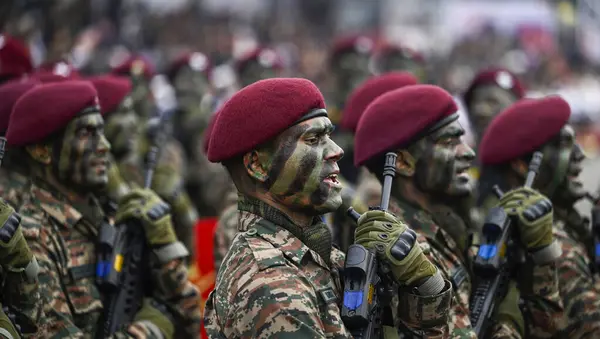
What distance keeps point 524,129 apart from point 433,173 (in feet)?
3.93

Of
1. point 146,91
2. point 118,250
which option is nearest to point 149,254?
point 118,250

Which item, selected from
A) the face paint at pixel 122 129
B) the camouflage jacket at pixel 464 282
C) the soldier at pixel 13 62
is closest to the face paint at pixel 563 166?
the camouflage jacket at pixel 464 282

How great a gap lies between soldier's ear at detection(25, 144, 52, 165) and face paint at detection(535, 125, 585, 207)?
3163 mm

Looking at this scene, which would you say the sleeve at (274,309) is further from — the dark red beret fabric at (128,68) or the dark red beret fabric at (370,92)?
the dark red beret fabric at (128,68)

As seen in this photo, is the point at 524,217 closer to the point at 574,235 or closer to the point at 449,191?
the point at 449,191

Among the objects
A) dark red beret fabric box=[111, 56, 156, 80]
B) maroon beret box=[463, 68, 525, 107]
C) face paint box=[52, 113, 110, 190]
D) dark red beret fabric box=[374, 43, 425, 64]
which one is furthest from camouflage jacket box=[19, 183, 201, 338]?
dark red beret fabric box=[374, 43, 425, 64]

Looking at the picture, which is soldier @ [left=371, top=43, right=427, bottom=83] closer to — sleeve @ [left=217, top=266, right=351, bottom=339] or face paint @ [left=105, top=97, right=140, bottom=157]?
face paint @ [left=105, top=97, right=140, bottom=157]

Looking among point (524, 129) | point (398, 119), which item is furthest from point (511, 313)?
point (398, 119)

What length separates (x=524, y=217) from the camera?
21.3 ft

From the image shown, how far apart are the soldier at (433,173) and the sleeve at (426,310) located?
82cm

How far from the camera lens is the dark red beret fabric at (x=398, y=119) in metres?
6.28

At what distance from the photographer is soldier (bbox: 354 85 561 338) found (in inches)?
248

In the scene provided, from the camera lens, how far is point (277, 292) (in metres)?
4.57

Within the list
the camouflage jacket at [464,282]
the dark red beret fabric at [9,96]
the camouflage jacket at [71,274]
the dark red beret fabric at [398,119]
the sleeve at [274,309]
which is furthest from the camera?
the dark red beret fabric at [9,96]
